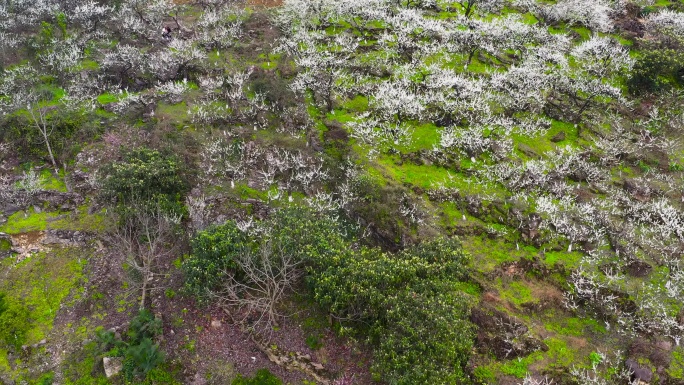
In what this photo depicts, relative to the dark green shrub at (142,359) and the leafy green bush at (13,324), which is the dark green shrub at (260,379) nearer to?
the dark green shrub at (142,359)

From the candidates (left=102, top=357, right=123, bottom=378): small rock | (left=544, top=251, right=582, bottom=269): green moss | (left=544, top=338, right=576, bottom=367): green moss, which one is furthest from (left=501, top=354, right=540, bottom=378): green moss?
(left=102, top=357, right=123, bottom=378): small rock

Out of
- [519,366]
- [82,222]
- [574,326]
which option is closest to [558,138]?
[574,326]

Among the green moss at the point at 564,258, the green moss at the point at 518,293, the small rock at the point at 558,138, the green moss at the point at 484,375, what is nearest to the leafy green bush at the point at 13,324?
the green moss at the point at 484,375

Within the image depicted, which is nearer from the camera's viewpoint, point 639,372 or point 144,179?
point 639,372

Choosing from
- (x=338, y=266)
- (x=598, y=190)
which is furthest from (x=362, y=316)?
(x=598, y=190)

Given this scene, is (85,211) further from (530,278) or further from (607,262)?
(607,262)

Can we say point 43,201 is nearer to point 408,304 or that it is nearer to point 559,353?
point 408,304
